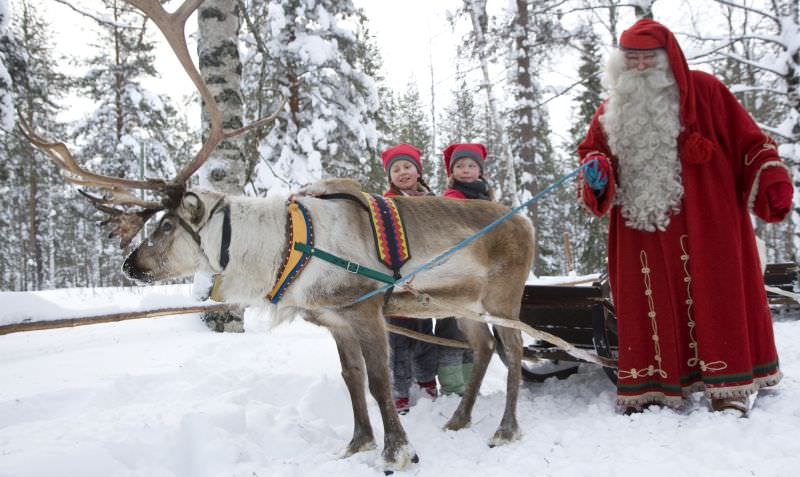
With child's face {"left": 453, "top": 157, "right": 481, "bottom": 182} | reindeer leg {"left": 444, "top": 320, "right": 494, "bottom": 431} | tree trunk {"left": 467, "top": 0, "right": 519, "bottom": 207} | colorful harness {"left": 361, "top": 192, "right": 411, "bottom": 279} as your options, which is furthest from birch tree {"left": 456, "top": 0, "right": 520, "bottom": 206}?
colorful harness {"left": 361, "top": 192, "right": 411, "bottom": 279}

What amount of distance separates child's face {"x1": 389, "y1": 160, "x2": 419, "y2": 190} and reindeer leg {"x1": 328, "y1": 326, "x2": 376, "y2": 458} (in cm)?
167

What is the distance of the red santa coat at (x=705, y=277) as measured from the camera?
2.86 metres

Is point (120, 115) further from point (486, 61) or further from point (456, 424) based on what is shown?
point (456, 424)

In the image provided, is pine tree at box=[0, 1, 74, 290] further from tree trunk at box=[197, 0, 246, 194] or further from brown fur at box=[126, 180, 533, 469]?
brown fur at box=[126, 180, 533, 469]

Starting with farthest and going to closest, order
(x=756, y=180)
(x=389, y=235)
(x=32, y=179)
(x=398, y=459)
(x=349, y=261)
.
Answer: (x=32, y=179) → (x=389, y=235) → (x=756, y=180) → (x=349, y=261) → (x=398, y=459)

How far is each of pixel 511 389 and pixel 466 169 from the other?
1916 mm

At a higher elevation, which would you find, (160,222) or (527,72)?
(527,72)

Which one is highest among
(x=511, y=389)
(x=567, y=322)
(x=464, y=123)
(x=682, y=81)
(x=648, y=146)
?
(x=464, y=123)

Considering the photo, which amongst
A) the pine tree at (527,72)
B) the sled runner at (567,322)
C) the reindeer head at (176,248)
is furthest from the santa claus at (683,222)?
the pine tree at (527,72)

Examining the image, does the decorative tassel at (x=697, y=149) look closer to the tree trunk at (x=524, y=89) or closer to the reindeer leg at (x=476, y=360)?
the reindeer leg at (x=476, y=360)

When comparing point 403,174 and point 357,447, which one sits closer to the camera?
point 357,447

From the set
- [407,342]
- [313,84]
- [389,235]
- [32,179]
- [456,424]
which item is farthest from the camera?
[32,179]

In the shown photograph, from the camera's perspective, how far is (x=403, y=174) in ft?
13.8

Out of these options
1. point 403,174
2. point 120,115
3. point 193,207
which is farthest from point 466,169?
point 120,115
